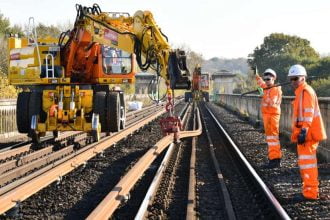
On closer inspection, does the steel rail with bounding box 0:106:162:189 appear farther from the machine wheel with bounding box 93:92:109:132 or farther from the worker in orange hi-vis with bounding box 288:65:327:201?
the worker in orange hi-vis with bounding box 288:65:327:201

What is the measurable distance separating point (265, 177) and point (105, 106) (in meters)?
4.85

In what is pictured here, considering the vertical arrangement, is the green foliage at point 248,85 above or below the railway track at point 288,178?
above

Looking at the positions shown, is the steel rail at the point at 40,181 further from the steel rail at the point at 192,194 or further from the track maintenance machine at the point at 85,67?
the steel rail at the point at 192,194

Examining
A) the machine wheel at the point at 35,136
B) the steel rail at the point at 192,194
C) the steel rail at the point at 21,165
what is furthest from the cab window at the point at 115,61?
the steel rail at the point at 192,194

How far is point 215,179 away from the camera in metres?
A: 10.0

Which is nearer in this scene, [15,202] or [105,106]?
[15,202]

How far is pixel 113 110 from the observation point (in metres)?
13.0

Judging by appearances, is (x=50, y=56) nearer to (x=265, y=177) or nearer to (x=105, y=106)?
(x=105, y=106)

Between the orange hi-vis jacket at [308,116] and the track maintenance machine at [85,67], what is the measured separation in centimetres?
416

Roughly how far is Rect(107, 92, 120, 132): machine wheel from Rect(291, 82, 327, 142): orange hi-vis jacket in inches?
244

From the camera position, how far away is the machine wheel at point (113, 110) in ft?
42.7

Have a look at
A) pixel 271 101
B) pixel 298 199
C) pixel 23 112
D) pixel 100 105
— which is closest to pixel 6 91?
pixel 23 112

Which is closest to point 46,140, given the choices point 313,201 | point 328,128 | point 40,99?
point 40,99

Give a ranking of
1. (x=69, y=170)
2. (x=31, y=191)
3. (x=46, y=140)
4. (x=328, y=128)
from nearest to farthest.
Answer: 1. (x=31, y=191)
2. (x=69, y=170)
3. (x=328, y=128)
4. (x=46, y=140)
